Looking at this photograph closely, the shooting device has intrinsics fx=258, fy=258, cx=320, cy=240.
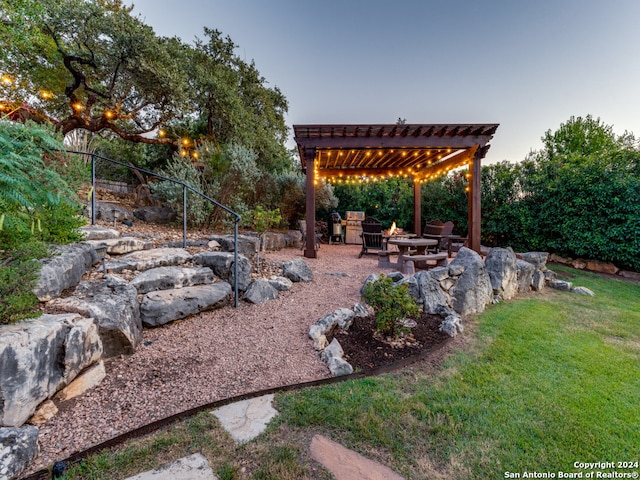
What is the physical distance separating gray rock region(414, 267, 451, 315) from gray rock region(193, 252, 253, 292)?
7.59 feet

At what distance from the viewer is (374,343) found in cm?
253

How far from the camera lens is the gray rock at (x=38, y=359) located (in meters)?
1.34

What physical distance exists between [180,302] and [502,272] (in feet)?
14.7

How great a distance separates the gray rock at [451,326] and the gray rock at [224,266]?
8.06ft

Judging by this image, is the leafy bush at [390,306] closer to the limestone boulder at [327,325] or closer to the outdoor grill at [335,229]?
the limestone boulder at [327,325]

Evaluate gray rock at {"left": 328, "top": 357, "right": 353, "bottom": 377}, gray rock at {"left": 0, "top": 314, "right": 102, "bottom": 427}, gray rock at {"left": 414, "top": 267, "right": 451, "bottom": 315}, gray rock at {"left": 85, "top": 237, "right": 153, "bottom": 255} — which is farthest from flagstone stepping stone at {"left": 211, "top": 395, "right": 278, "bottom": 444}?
gray rock at {"left": 85, "top": 237, "right": 153, "bottom": 255}

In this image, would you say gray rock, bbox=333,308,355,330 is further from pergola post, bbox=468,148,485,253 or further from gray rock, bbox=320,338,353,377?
pergola post, bbox=468,148,485,253

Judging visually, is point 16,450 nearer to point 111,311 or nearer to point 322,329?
point 111,311

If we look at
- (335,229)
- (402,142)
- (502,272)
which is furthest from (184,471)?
(335,229)

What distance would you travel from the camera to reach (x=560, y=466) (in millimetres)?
1291

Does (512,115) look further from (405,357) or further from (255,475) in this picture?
(255,475)

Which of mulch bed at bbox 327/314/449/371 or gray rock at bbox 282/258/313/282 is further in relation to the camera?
gray rock at bbox 282/258/313/282

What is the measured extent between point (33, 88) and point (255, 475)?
1159 centimetres

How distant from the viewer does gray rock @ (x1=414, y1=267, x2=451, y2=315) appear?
10.8ft
